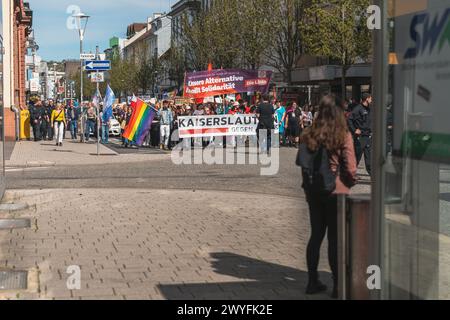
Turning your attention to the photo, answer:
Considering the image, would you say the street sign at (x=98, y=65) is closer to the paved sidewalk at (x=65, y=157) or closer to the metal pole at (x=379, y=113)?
the paved sidewalk at (x=65, y=157)

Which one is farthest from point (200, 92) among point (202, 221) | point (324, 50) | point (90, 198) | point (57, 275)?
point (57, 275)

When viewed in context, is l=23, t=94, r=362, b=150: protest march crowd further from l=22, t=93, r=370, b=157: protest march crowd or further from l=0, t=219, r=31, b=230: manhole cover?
l=0, t=219, r=31, b=230: manhole cover

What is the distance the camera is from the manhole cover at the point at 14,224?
32.8ft

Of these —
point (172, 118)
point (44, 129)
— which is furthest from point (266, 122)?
point (44, 129)

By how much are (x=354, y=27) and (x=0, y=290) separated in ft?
122

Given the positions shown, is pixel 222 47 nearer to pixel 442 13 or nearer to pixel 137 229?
pixel 137 229

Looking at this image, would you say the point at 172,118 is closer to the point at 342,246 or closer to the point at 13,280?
the point at 13,280

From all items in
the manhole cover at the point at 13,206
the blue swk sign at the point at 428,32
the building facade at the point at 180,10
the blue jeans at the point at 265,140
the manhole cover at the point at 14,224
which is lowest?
the manhole cover at the point at 14,224

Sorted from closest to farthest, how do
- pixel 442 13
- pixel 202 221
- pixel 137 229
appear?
pixel 442 13
pixel 137 229
pixel 202 221

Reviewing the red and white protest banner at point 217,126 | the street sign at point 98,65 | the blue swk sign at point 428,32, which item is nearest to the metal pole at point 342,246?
the blue swk sign at point 428,32

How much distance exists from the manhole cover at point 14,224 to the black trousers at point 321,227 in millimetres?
4804

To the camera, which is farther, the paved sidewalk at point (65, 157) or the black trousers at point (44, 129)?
the black trousers at point (44, 129)
